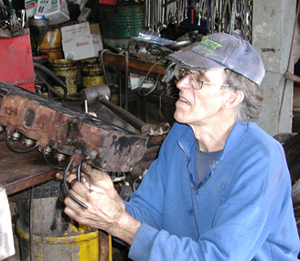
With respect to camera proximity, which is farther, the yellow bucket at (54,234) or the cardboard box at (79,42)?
the cardboard box at (79,42)

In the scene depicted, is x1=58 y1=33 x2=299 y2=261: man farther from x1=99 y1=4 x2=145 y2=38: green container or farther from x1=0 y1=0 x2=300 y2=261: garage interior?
x1=99 y1=4 x2=145 y2=38: green container

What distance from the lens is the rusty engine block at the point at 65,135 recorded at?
1.18 m

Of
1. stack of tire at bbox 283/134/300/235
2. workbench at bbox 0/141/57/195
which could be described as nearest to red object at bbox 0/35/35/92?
workbench at bbox 0/141/57/195

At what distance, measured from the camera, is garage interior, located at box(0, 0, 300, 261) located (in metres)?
1.29

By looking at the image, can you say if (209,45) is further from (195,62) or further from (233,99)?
(233,99)

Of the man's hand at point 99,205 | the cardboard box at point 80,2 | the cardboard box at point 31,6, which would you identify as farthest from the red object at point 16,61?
the cardboard box at point 80,2

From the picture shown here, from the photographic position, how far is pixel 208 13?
3.32 metres

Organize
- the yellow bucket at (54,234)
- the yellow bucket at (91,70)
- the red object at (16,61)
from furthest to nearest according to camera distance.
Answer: the yellow bucket at (91,70), the red object at (16,61), the yellow bucket at (54,234)

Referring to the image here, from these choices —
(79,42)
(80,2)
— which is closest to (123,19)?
(79,42)

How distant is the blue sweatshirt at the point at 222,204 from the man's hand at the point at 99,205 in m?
0.07

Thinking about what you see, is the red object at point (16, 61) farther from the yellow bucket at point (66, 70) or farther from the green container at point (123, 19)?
the green container at point (123, 19)

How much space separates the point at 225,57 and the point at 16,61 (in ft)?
7.00

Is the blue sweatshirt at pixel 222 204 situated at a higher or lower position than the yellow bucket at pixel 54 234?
higher

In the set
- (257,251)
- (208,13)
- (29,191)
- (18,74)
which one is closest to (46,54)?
(18,74)
